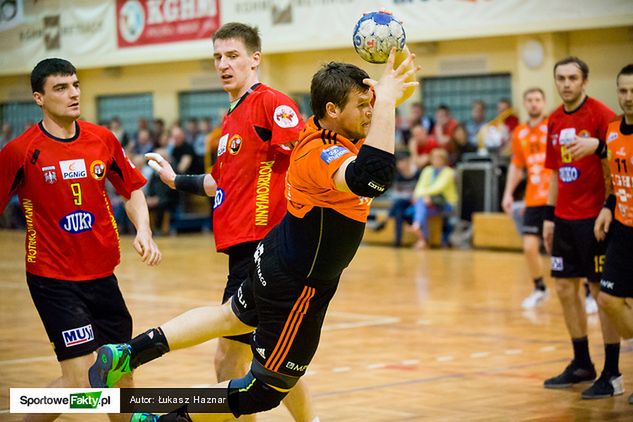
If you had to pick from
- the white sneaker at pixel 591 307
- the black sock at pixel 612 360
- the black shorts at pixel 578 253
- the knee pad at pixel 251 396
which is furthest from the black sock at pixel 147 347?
the white sneaker at pixel 591 307

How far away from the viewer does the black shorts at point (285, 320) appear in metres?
5.27

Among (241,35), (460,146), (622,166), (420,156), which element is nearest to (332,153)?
(241,35)

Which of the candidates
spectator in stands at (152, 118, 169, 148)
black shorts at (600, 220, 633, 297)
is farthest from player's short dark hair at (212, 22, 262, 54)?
Answer: spectator in stands at (152, 118, 169, 148)

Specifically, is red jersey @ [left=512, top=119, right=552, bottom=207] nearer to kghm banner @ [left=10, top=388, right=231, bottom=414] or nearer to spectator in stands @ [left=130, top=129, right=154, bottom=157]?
kghm banner @ [left=10, top=388, right=231, bottom=414]

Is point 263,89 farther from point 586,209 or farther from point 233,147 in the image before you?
point 586,209

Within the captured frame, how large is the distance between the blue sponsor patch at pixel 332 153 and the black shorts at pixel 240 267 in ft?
4.10

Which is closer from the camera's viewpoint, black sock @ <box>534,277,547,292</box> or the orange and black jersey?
the orange and black jersey

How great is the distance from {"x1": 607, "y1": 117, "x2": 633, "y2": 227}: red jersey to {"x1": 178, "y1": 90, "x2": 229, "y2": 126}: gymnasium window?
19589mm

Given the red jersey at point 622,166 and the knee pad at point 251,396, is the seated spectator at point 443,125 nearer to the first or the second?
the red jersey at point 622,166

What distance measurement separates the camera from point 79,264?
6059mm

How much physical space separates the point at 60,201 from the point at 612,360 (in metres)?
4.05

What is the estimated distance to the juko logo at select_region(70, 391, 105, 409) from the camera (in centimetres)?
558

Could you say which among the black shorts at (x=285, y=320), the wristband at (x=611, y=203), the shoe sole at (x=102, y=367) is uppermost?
the wristband at (x=611, y=203)

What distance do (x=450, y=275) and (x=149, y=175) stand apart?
10.3 m
